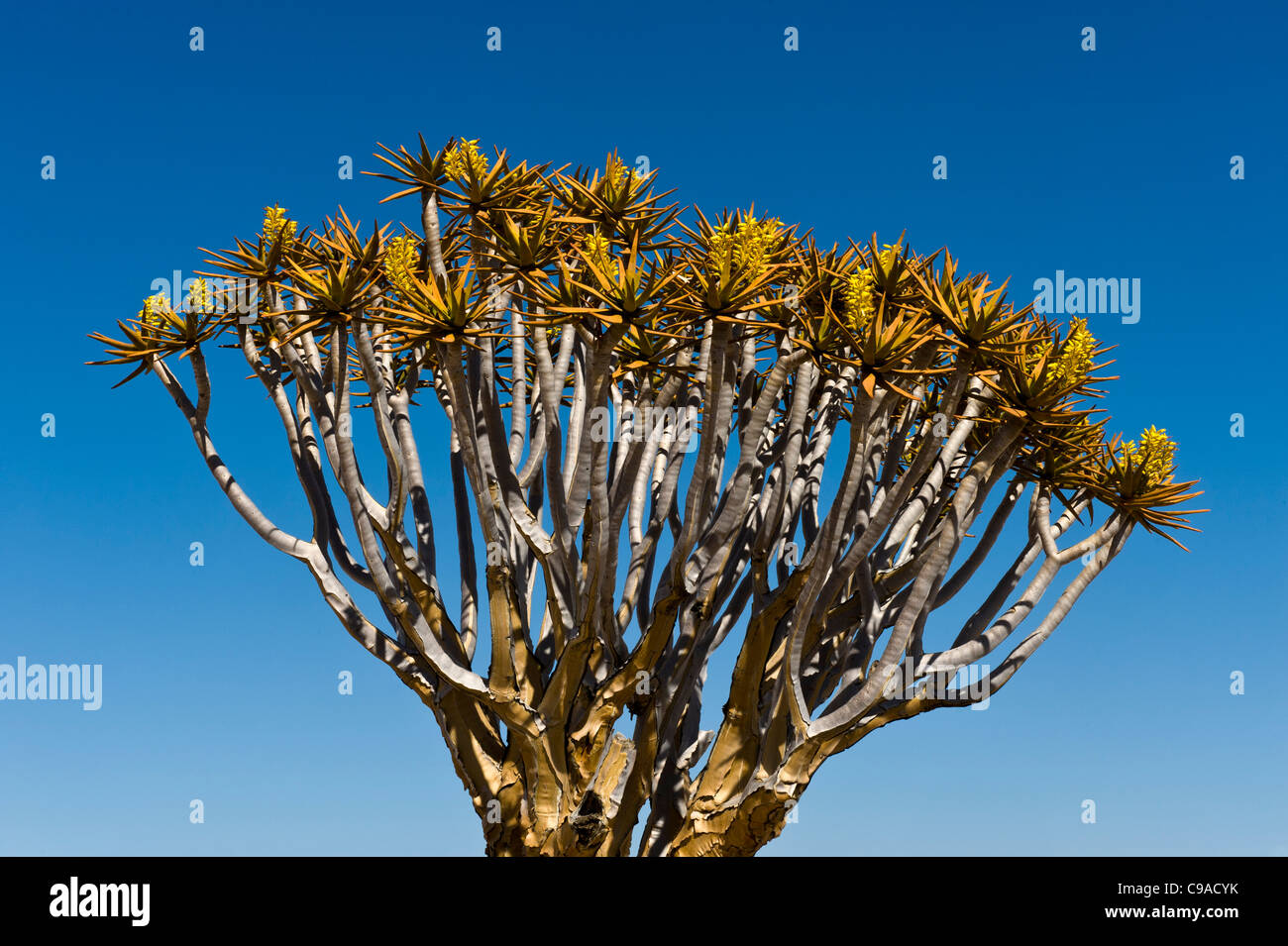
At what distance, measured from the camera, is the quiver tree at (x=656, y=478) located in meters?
8.79

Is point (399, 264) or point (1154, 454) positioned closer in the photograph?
point (399, 264)

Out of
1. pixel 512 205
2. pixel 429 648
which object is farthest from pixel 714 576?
pixel 512 205

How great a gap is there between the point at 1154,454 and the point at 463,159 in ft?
21.3

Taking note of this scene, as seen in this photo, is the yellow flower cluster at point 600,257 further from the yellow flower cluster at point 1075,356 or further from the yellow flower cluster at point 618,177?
the yellow flower cluster at point 1075,356

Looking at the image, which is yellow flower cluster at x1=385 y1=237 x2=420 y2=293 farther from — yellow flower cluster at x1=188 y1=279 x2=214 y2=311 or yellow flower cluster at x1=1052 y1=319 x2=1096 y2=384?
yellow flower cluster at x1=1052 y1=319 x2=1096 y2=384

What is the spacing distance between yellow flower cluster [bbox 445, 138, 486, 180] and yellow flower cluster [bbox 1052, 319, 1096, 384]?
16.7ft

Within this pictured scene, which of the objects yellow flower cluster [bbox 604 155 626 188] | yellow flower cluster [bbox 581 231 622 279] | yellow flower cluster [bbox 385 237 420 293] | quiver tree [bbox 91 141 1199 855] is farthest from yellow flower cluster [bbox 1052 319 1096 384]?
yellow flower cluster [bbox 385 237 420 293]

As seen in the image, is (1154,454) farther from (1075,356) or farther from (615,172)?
(615,172)

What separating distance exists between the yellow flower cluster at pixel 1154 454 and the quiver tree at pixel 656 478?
0.03m

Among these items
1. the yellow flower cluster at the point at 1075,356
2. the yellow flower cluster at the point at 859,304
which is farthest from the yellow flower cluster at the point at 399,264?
the yellow flower cluster at the point at 1075,356

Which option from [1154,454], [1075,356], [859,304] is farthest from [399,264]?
[1154,454]

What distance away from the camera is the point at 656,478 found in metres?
11.2

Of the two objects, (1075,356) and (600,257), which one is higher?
(600,257)
